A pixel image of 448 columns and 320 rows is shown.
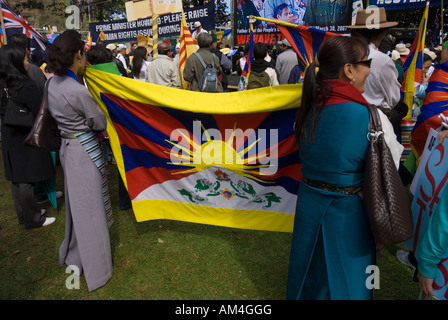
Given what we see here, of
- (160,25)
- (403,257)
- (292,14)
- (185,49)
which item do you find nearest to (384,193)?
(403,257)

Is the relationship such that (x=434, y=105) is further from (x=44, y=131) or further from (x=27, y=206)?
(x=27, y=206)

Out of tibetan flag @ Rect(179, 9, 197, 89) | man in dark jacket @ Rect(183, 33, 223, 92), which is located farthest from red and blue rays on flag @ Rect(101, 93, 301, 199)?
tibetan flag @ Rect(179, 9, 197, 89)

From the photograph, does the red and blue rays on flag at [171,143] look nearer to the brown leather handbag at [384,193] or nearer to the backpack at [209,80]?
the brown leather handbag at [384,193]

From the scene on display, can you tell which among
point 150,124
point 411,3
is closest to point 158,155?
point 150,124

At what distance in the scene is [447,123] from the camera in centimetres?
191

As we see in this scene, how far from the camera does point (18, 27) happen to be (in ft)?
24.5

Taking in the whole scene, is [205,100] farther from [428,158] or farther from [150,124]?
[428,158]

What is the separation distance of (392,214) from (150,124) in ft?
7.01

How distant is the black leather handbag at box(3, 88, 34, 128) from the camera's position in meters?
3.51

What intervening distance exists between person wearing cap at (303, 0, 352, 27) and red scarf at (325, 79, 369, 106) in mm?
9529

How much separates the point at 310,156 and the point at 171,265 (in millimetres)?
1952

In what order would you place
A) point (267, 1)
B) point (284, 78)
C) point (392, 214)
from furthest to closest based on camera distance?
point (267, 1) → point (284, 78) → point (392, 214)

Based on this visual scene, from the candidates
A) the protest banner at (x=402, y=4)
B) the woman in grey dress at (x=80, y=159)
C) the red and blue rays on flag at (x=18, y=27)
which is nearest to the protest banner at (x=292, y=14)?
the protest banner at (x=402, y=4)

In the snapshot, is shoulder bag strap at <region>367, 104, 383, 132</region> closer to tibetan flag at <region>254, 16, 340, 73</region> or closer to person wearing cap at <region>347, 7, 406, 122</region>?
person wearing cap at <region>347, 7, 406, 122</region>
